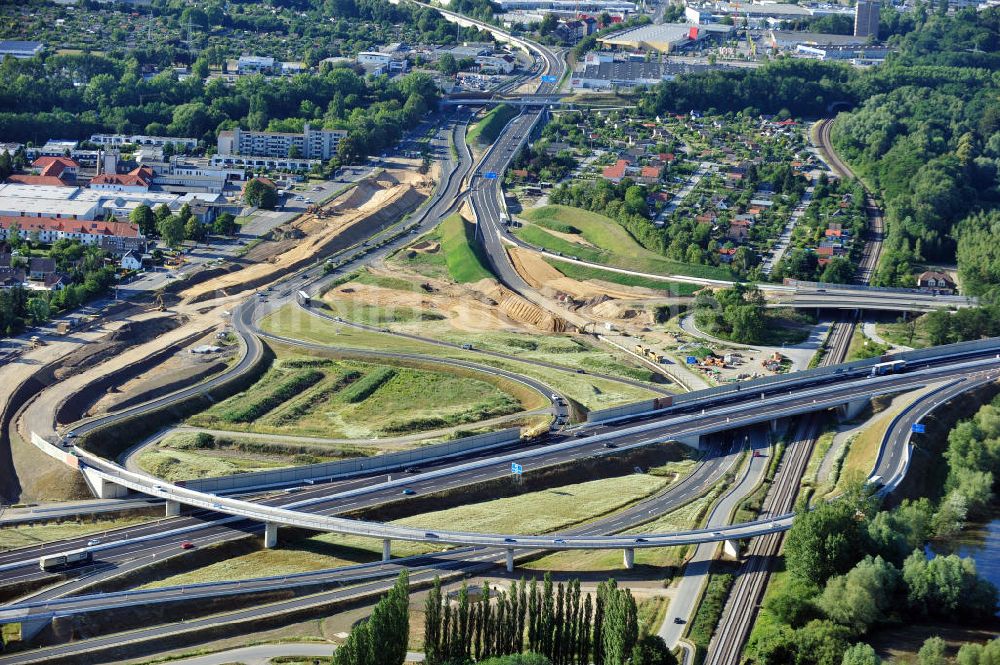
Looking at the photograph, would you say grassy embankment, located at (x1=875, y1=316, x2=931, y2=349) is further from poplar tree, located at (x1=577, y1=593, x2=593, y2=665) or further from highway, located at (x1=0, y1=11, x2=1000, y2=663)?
poplar tree, located at (x1=577, y1=593, x2=593, y2=665)

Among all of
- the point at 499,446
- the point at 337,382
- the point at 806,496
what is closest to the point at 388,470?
the point at 499,446

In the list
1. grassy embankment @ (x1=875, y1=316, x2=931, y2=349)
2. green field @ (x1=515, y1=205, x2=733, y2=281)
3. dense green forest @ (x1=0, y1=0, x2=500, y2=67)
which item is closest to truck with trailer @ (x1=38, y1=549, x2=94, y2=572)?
green field @ (x1=515, y1=205, x2=733, y2=281)

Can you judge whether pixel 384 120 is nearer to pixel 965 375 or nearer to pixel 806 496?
pixel 965 375

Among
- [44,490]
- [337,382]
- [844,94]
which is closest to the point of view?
[44,490]

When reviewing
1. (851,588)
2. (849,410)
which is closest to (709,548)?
(851,588)

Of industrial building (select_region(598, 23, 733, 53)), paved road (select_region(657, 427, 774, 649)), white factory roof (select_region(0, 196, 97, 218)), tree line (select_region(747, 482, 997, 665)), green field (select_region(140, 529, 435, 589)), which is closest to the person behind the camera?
tree line (select_region(747, 482, 997, 665))

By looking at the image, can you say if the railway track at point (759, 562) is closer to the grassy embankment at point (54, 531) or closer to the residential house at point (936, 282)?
the grassy embankment at point (54, 531)
